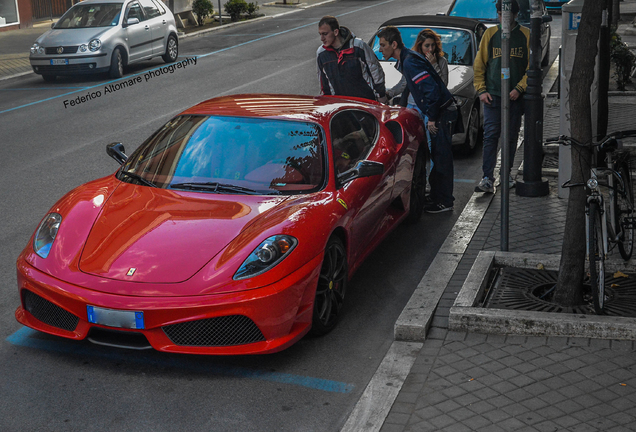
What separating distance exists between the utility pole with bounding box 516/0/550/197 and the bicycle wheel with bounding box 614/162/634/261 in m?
1.92

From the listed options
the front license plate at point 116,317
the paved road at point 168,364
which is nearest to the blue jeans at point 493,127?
the paved road at point 168,364

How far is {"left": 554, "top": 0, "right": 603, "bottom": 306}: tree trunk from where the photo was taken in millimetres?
5410

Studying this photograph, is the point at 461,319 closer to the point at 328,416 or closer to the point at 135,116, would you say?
the point at 328,416

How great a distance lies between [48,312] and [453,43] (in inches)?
320

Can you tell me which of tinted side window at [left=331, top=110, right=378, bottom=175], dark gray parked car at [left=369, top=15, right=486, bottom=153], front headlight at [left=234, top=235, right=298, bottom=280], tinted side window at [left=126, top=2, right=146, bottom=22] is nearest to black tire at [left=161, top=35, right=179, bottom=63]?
tinted side window at [left=126, top=2, right=146, bottom=22]

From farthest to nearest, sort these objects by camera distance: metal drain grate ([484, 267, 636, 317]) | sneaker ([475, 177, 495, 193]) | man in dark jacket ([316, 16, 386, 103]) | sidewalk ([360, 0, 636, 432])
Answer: man in dark jacket ([316, 16, 386, 103]) → sneaker ([475, 177, 495, 193]) → metal drain grate ([484, 267, 636, 317]) → sidewalk ([360, 0, 636, 432])

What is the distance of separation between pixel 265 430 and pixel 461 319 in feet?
5.53

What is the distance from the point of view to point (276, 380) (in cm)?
485

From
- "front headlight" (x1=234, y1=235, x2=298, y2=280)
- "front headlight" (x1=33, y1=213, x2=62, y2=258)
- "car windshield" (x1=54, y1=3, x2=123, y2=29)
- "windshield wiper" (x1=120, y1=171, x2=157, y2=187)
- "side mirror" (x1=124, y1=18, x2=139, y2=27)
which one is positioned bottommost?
"front headlight" (x1=234, y1=235, x2=298, y2=280)

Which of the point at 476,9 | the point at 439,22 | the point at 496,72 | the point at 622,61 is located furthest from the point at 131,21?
the point at 496,72

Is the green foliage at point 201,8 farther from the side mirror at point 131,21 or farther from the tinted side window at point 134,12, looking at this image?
the side mirror at point 131,21

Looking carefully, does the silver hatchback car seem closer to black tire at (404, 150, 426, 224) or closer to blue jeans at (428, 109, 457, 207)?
blue jeans at (428, 109, 457, 207)

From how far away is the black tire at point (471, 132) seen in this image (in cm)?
1052

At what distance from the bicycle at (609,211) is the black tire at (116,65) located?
43.1ft
